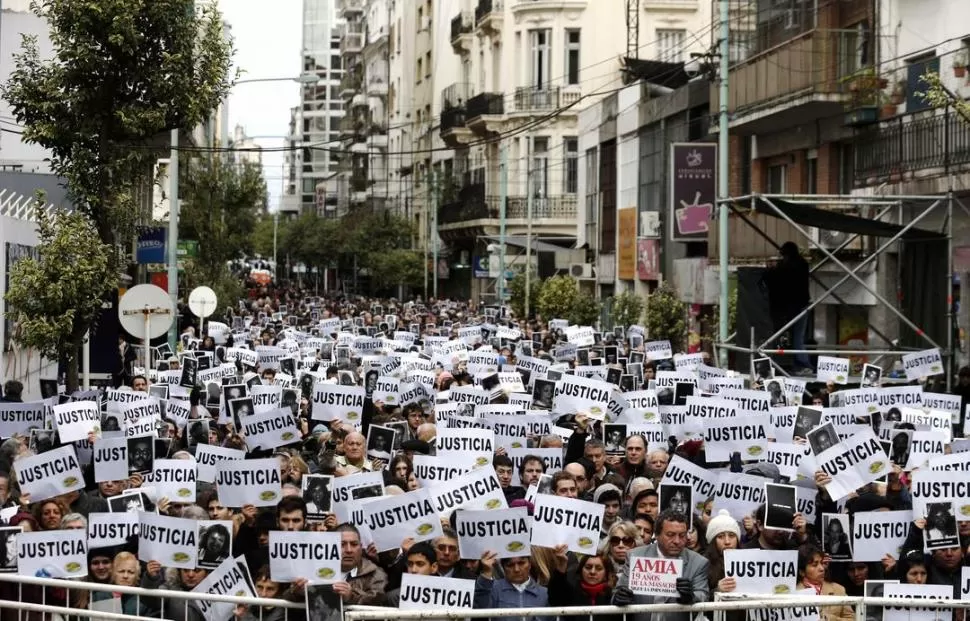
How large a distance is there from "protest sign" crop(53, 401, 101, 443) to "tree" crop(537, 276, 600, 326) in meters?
27.2

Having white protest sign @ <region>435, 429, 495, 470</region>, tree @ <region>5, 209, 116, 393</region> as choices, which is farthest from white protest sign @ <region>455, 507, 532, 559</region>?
tree @ <region>5, 209, 116, 393</region>

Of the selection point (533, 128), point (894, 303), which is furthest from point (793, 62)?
point (533, 128)

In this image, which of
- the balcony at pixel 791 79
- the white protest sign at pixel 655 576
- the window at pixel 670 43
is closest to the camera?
the white protest sign at pixel 655 576

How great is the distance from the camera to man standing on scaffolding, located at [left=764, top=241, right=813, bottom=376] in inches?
920

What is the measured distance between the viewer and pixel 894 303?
1122 inches

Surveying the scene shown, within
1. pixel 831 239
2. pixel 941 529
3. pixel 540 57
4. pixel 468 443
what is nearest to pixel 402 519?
pixel 941 529

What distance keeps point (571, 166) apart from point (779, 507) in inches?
2085

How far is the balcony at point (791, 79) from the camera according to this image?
97.9ft

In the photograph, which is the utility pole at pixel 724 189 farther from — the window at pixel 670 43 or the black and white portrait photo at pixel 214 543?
the window at pixel 670 43

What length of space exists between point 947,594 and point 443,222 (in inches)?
2673

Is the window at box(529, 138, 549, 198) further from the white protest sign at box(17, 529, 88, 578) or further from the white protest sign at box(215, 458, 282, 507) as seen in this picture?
the white protest sign at box(17, 529, 88, 578)

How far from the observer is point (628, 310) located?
38625 mm

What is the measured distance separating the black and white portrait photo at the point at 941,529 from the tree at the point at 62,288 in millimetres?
11522

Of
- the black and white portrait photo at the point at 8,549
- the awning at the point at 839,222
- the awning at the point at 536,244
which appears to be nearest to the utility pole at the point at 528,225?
the awning at the point at 536,244
